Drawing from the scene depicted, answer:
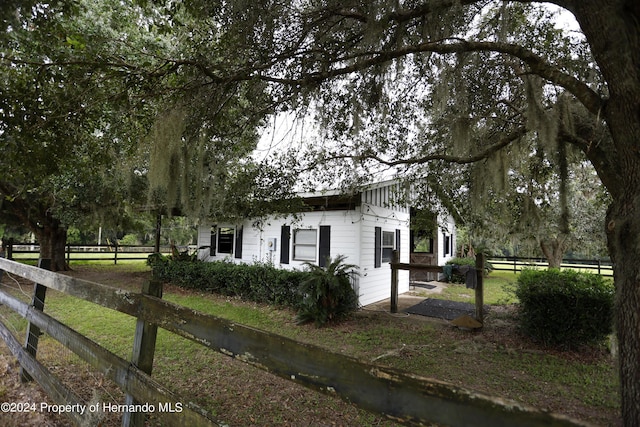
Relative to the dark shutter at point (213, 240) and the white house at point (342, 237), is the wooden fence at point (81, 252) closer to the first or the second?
the dark shutter at point (213, 240)

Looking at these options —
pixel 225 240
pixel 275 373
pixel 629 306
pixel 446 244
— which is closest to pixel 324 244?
pixel 225 240

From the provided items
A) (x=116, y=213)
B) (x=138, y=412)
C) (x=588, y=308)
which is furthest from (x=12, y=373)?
(x=116, y=213)

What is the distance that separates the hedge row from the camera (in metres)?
7.41

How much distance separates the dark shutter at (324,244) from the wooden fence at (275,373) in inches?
255

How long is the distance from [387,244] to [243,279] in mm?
4302

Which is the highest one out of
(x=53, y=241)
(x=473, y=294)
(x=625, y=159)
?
(x=625, y=159)

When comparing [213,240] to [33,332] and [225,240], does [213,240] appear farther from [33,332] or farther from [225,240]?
[33,332]

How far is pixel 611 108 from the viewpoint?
224 cm

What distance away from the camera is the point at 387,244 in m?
9.61

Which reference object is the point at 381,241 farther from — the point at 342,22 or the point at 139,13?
the point at 139,13

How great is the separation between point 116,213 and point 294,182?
8.04m

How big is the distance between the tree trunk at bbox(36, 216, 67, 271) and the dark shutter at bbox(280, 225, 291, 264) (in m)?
8.47

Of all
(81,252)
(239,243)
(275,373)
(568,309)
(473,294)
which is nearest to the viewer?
(275,373)

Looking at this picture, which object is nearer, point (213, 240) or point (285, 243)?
point (285, 243)
